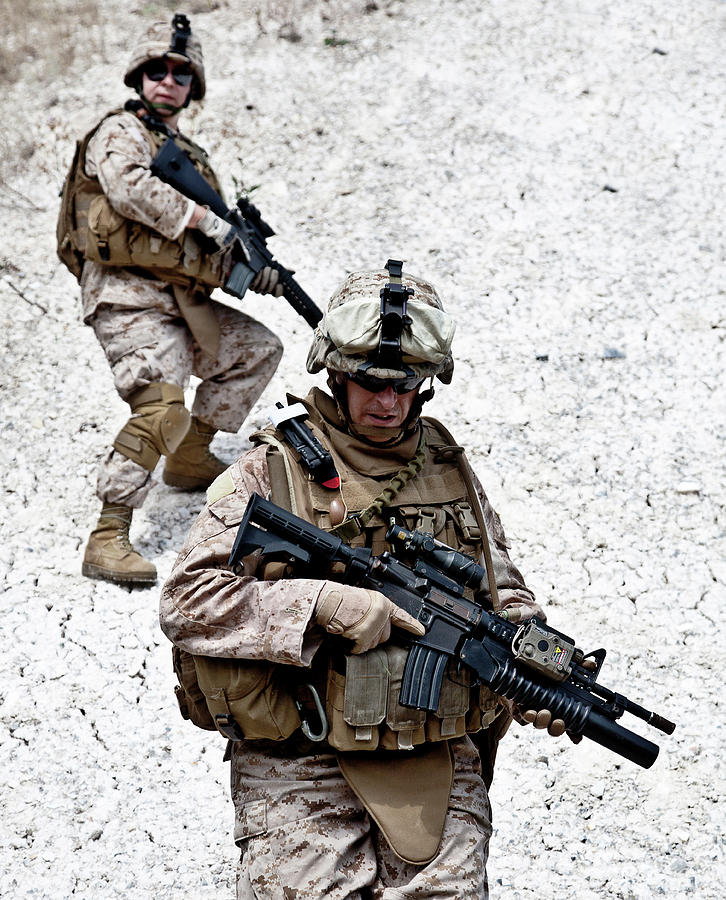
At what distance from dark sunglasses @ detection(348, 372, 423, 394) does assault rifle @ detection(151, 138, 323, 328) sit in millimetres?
2132

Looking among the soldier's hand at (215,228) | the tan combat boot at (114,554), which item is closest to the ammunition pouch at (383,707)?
→ the tan combat boot at (114,554)

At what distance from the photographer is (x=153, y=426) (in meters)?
4.98

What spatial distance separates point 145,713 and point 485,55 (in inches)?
280

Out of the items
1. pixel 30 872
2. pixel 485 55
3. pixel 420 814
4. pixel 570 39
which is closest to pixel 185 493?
pixel 30 872

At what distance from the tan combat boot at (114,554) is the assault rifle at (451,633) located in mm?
2353

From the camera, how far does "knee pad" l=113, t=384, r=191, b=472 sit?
4988 mm

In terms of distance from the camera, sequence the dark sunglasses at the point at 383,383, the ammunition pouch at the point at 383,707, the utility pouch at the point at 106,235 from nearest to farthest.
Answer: the ammunition pouch at the point at 383,707, the dark sunglasses at the point at 383,383, the utility pouch at the point at 106,235

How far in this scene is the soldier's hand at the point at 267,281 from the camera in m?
5.25

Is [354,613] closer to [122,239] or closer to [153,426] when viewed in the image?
[153,426]

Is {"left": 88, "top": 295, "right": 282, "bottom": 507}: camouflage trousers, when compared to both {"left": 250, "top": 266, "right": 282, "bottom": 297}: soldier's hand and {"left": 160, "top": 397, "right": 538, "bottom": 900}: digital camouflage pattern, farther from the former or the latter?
{"left": 160, "top": 397, "right": 538, "bottom": 900}: digital camouflage pattern

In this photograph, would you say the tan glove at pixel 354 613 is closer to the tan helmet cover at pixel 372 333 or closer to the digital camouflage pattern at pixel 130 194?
the tan helmet cover at pixel 372 333

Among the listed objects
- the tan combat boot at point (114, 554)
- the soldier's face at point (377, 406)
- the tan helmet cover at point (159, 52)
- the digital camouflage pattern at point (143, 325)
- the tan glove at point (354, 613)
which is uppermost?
the tan helmet cover at point (159, 52)

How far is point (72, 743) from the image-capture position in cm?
413

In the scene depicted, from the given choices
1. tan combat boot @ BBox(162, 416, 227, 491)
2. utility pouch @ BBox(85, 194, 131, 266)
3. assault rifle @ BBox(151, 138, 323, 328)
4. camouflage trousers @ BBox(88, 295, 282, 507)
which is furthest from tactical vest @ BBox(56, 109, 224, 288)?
tan combat boot @ BBox(162, 416, 227, 491)
